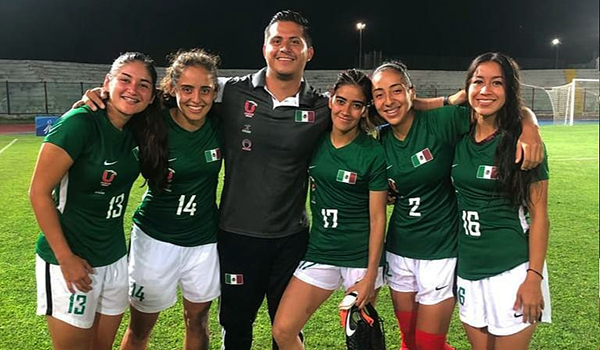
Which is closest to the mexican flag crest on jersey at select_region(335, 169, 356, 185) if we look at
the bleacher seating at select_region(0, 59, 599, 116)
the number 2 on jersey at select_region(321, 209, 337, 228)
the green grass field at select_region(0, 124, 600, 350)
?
the number 2 on jersey at select_region(321, 209, 337, 228)

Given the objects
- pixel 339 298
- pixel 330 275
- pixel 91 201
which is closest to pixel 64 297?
pixel 91 201

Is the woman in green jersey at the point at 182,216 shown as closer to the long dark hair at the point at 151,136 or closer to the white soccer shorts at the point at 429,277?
the long dark hair at the point at 151,136

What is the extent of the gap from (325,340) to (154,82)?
2.11 metres

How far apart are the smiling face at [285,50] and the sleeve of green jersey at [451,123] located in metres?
0.81

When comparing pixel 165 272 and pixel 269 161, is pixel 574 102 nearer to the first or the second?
pixel 269 161

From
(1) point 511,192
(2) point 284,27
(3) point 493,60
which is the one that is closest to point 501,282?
(1) point 511,192

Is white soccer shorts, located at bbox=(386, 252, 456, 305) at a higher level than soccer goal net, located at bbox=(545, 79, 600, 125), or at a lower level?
lower

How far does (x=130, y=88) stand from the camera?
2.43 meters

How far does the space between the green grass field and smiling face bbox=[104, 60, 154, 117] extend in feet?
5.98

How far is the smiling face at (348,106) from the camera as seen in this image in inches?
106

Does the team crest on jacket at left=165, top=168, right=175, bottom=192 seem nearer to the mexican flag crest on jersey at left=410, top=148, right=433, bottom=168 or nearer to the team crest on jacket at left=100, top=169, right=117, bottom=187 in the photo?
the team crest on jacket at left=100, top=169, right=117, bottom=187

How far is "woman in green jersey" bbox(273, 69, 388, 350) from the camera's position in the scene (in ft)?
8.82

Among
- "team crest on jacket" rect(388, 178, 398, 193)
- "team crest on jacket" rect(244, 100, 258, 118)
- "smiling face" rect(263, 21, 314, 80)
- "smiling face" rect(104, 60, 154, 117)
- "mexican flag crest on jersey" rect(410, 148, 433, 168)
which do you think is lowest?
"team crest on jacket" rect(388, 178, 398, 193)

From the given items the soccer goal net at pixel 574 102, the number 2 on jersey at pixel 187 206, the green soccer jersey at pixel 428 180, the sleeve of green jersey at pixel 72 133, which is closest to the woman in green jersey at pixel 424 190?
the green soccer jersey at pixel 428 180
